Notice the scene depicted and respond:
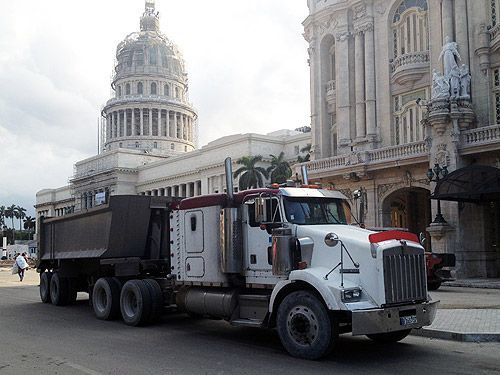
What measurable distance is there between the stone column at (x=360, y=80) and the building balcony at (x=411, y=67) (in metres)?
2.66

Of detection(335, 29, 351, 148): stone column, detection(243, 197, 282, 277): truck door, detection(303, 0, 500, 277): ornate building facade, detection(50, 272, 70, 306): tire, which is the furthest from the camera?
detection(335, 29, 351, 148): stone column

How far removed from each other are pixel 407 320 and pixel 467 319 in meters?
4.49

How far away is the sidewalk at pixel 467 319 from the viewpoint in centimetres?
1091

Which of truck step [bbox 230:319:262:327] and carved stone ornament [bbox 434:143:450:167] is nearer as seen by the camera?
truck step [bbox 230:319:262:327]

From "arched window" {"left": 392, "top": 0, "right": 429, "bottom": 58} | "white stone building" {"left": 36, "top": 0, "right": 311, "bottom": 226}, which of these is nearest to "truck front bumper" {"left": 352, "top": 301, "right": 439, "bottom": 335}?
"arched window" {"left": 392, "top": 0, "right": 429, "bottom": 58}

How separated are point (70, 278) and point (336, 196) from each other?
9971 millimetres

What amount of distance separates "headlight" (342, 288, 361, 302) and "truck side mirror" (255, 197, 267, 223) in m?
2.13

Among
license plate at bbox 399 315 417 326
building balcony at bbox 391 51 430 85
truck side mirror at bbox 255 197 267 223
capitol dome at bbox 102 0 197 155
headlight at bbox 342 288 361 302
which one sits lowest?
license plate at bbox 399 315 417 326

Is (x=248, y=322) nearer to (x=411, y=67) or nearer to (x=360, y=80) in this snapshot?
(x=411, y=67)

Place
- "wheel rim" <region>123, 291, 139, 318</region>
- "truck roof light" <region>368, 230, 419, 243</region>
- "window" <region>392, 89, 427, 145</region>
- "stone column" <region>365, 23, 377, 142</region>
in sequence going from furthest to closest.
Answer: "stone column" <region>365, 23, 377, 142</region> → "window" <region>392, 89, 427, 145</region> → "wheel rim" <region>123, 291, 139, 318</region> → "truck roof light" <region>368, 230, 419, 243</region>

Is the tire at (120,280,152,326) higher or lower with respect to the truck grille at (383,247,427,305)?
lower

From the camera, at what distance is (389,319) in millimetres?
8891

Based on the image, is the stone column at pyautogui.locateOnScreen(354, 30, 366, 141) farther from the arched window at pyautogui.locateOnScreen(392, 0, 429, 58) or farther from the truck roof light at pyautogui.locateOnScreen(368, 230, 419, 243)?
the truck roof light at pyautogui.locateOnScreen(368, 230, 419, 243)

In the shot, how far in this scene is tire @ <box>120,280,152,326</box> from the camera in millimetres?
12992
